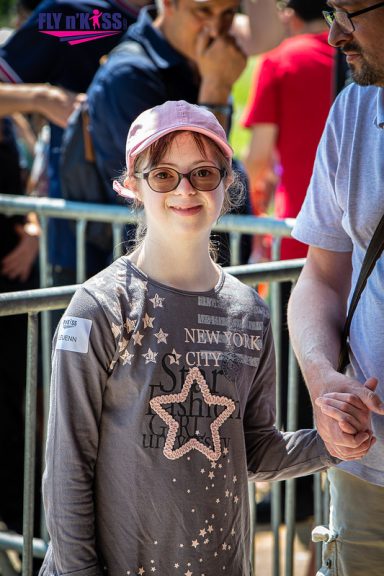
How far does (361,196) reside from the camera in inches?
85.0

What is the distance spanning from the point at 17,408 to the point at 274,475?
2.89 metres

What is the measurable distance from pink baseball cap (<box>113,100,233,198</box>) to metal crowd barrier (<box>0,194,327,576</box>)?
496 mm

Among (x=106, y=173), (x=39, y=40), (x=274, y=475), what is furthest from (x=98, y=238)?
(x=274, y=475)

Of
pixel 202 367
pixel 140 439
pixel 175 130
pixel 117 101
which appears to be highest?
pixel 117 101

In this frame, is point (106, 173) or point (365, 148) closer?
point (365, 148)

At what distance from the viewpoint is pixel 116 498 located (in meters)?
2.03

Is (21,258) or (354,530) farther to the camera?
(21,258)

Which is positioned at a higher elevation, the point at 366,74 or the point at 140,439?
the point at 366,74

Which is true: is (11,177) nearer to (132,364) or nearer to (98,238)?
(98,238)

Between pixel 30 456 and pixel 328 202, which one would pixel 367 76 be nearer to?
pixel 328 202

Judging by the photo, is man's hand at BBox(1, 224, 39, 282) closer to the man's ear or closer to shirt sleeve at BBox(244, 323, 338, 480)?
the man's ear

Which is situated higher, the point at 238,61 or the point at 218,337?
the point at 238,61

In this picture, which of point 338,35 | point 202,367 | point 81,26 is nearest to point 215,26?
point 81,26

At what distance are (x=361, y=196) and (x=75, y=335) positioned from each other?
706mm
